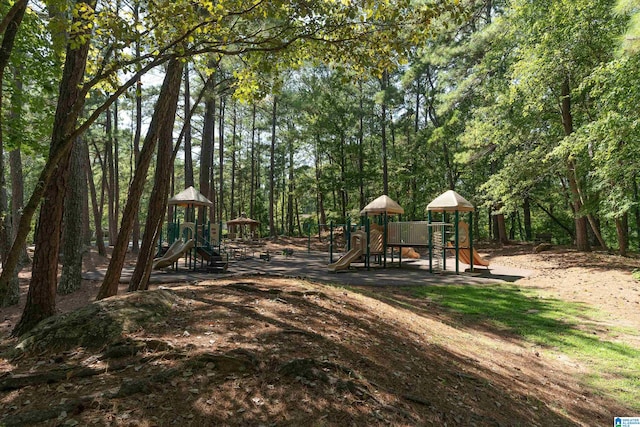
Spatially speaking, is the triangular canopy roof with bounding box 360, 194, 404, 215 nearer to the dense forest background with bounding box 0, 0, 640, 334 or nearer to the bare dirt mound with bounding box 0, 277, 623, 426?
the dense forest background with bounding box 0, 0, 640, 334

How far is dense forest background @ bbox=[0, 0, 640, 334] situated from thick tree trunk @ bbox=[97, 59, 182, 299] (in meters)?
0.03

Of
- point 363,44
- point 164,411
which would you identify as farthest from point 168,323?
Answer: point 363,44

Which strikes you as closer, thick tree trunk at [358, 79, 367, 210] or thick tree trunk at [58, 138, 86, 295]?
thick tree trunk at [58, 138, 86, 295]

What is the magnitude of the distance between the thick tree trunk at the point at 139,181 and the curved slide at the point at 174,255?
23.4 feet

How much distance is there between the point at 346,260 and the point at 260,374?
402 inches

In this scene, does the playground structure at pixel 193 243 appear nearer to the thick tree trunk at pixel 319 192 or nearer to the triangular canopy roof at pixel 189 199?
the triangular canopy roof at pixel 189 199

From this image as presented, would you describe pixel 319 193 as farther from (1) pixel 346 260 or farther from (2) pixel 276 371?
(2) pixel 276 371

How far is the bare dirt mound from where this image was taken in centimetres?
240

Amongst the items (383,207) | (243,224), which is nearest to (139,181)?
(383,207)

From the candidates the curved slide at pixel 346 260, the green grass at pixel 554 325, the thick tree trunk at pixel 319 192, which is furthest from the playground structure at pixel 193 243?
the thick tree trunk at pixel 319 192

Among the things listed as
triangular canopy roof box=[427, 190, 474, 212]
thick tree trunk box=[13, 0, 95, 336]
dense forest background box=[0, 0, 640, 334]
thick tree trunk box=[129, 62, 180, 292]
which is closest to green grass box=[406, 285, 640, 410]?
triangular canopy roof box=[427, 190, 474, 212]

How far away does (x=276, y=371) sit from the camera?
2928mm

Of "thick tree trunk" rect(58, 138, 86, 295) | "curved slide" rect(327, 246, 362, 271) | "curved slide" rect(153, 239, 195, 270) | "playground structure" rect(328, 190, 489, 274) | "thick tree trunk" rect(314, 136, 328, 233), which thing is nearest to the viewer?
"thick tree trunk" rect(58, 138, 86, 295)

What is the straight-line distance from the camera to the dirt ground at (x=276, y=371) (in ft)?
7.91
